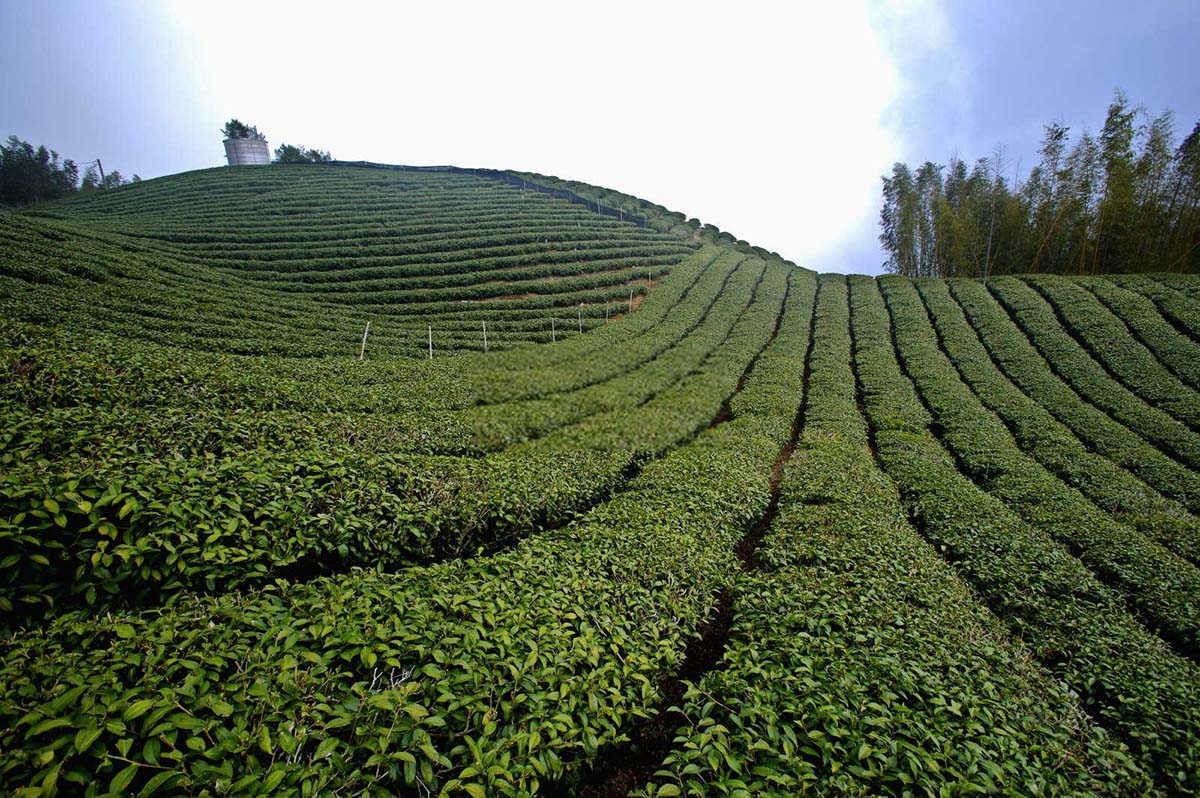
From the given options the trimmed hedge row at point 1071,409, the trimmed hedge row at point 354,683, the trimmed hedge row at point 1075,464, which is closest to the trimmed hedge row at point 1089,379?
the trimmed hedge row at point 1071,409

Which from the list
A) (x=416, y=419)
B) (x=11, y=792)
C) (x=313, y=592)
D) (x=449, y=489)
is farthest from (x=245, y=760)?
(x=416, y=419)

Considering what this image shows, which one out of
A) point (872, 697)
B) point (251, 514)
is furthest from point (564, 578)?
point (251, 514)

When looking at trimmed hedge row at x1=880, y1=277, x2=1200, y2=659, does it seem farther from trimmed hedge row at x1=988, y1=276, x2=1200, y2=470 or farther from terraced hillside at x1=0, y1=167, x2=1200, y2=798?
trimmed hedge row at x1=988, y1=276, x2=1200, y2=470

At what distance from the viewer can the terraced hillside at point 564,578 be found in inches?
134

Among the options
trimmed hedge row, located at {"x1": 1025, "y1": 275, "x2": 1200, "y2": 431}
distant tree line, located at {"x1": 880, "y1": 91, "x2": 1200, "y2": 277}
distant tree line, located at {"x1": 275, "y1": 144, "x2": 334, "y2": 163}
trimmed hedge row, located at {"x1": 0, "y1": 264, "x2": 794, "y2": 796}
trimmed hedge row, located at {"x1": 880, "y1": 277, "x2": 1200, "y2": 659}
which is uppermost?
distant tree line, located at {"x1": 275, "y1": 144, "x2": 334, "y2": 163}

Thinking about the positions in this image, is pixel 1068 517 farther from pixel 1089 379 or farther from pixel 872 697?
pixel 1089 379

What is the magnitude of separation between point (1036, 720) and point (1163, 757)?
164 cm

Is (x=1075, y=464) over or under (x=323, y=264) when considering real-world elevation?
under

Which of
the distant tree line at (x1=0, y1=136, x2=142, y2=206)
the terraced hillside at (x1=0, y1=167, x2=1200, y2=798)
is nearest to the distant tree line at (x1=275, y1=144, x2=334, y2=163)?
the distant tree line at (x1=0, y1=136, x2=142, y2=206)

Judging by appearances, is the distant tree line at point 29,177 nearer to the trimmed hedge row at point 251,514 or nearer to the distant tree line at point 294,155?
the distant tree line at point 294,155

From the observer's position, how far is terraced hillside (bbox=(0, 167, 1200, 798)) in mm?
3398

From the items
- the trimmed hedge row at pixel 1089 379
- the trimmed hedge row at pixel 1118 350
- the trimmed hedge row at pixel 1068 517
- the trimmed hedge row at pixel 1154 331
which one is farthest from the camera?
the trimmed hedge row at pixel 1154 331

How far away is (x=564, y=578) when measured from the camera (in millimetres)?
6043

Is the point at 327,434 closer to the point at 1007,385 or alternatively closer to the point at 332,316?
the point at 332,316
